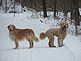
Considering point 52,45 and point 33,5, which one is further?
point 33,5

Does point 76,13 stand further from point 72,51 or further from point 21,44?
point 72,51

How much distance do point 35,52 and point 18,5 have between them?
34.8 metres

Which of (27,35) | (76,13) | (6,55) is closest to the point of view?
(6,55)

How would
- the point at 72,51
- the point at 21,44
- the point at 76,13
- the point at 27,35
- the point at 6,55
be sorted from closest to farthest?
the point at 6,55, the point at 72,51, the point at 27,35, the point at 21,44, the point at 76,13

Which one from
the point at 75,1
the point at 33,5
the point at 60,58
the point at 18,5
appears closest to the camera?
the point at 60,58

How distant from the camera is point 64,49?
10.8 meters

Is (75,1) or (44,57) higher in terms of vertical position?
(75,1)

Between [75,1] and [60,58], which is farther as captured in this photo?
[75,1]

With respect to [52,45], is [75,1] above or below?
above

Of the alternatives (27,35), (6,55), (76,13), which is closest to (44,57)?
(6,55)

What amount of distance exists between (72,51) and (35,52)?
130cm

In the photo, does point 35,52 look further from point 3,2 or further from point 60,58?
point 3,2

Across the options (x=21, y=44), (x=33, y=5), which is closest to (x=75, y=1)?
(x=21, y=44)

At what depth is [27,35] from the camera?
11047 mm
